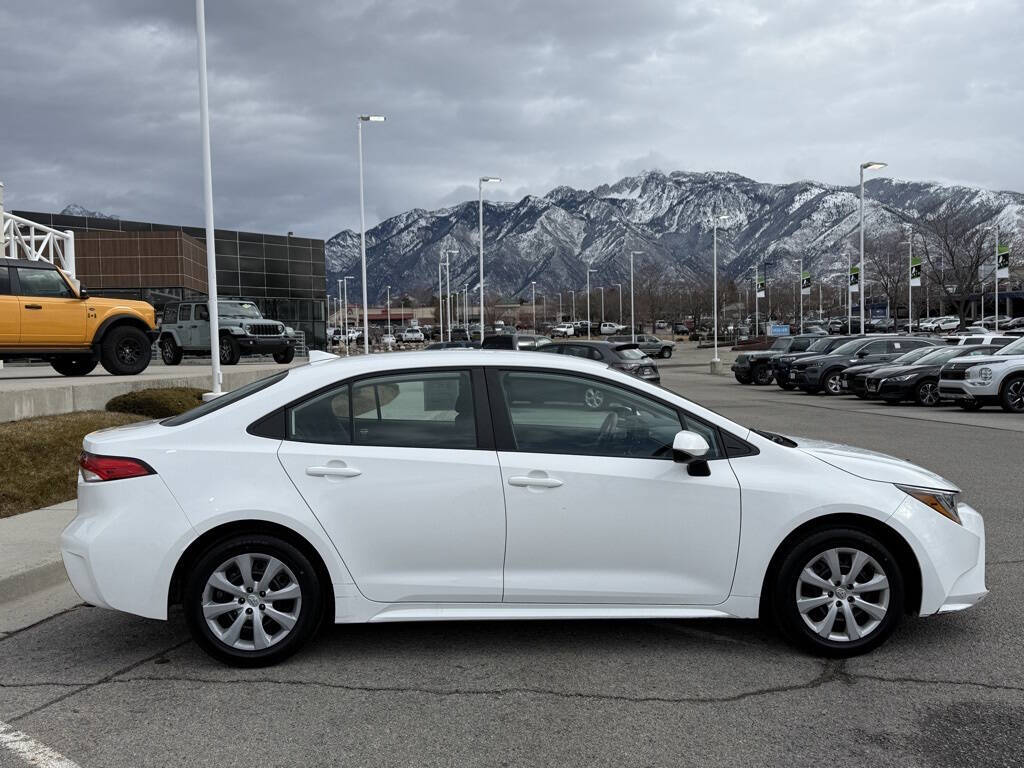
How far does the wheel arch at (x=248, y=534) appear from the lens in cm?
440

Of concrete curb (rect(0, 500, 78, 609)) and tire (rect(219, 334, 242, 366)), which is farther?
tire (rect(219, 334, 242, 366))

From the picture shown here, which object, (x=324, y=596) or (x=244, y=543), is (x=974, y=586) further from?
(x=244, y=543)

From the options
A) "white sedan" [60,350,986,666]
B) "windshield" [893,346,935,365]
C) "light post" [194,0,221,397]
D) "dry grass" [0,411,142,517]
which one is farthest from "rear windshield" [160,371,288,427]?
"windshield" [893,346,935,365]

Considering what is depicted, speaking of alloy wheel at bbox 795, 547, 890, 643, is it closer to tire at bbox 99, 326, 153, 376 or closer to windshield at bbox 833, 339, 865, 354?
tire at bbox 99, 326, 153, 376

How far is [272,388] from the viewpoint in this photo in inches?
184

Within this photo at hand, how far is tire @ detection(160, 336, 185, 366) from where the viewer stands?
2797 centimetres

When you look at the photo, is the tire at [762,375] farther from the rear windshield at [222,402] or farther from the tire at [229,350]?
the rear windshield at [222,402]

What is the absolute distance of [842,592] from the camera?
14.7ft

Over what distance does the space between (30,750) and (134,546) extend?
1043 mm

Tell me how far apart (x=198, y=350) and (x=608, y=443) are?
26.2 m

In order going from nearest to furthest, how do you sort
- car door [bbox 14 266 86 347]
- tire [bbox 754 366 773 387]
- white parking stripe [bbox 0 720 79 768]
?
1. white parking stripe [bbox 0 720 79 768]
2. car door [bbox 14 266 86 347]
3. tire [bbox 754 366 773 387]

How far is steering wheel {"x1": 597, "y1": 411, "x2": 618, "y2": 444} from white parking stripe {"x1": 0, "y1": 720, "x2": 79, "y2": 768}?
2736 mm

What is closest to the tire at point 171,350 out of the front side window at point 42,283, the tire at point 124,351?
the tire at point 124,351

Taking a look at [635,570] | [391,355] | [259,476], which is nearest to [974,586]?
[635,570]
